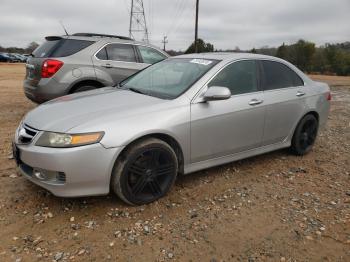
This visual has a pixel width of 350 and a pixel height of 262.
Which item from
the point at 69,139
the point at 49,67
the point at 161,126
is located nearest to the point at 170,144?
the point at 161,126

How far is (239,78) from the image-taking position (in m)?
4.11

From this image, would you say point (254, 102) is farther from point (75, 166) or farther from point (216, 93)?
point (75, 166)

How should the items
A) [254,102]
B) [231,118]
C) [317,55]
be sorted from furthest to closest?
1. [317,55]
2. [254,102]
3. [231,118]

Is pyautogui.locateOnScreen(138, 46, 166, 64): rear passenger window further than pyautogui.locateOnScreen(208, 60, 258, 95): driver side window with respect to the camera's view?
Yes

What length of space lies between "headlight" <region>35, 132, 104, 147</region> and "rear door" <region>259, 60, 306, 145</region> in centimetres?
229

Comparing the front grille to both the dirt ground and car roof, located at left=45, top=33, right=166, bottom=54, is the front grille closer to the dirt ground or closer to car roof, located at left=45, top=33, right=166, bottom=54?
the dirt ground

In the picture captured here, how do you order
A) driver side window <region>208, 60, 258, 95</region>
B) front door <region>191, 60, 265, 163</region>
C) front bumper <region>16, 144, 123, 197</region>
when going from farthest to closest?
driver side window <region>208, 60, 258, 95</region>, front door <region>191, 60, 265, 163</region>, front bumper <region>16, 144, 123, 197</region>

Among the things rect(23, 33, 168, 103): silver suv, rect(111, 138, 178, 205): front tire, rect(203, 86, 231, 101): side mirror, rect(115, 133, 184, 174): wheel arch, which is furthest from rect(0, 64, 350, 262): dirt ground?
rect(23, 33, 168, 103): silver suv

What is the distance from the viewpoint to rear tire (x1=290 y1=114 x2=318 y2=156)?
4.89 m

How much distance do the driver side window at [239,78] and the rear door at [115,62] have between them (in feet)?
10.4

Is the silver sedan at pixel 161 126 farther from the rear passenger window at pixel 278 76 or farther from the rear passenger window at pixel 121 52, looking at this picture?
the rear passenger window at pixel 121 52

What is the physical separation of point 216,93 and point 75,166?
62.9 inches

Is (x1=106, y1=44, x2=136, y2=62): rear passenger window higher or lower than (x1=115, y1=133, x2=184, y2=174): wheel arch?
higher

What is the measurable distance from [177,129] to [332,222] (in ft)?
5.77
